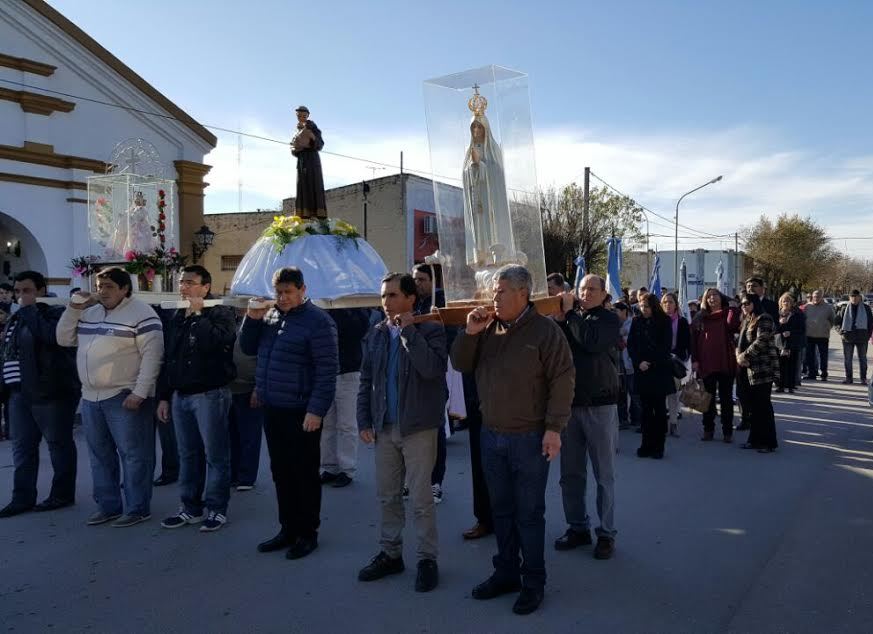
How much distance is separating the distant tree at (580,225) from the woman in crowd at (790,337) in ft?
62.8

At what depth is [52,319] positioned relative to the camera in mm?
5918

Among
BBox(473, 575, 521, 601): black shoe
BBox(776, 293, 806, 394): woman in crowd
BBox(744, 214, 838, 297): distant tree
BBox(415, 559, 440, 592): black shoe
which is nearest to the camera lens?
BBox(473, 575, 521, 601): black shoe

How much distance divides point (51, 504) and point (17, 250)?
11325 mm

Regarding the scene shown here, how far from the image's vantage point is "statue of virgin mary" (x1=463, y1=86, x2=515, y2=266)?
4777mm

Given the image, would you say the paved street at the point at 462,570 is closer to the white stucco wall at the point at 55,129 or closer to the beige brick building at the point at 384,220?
the white stucco wall at the point at 55,129

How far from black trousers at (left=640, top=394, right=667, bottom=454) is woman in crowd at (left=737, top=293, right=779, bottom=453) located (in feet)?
3.91

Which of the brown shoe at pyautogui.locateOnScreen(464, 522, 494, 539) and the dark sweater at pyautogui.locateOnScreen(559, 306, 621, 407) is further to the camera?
the brown shoe at pyautogui.locateOnScreen(464, 522, 494, 539)

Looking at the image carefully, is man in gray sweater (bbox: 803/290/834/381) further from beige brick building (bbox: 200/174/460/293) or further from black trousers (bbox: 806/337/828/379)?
beige brick building (bbox: 200/174/460/293)

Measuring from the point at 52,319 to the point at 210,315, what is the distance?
5.13 feet

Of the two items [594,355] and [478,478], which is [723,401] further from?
[478,478]

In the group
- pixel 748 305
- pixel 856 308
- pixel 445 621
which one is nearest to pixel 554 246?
pixel 856 308

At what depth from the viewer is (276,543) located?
490cm

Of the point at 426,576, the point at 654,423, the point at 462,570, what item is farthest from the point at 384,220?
the point at 426,576


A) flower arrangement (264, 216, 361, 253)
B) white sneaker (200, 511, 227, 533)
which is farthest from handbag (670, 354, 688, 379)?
white sneaker (200, 511, 227, 533)
